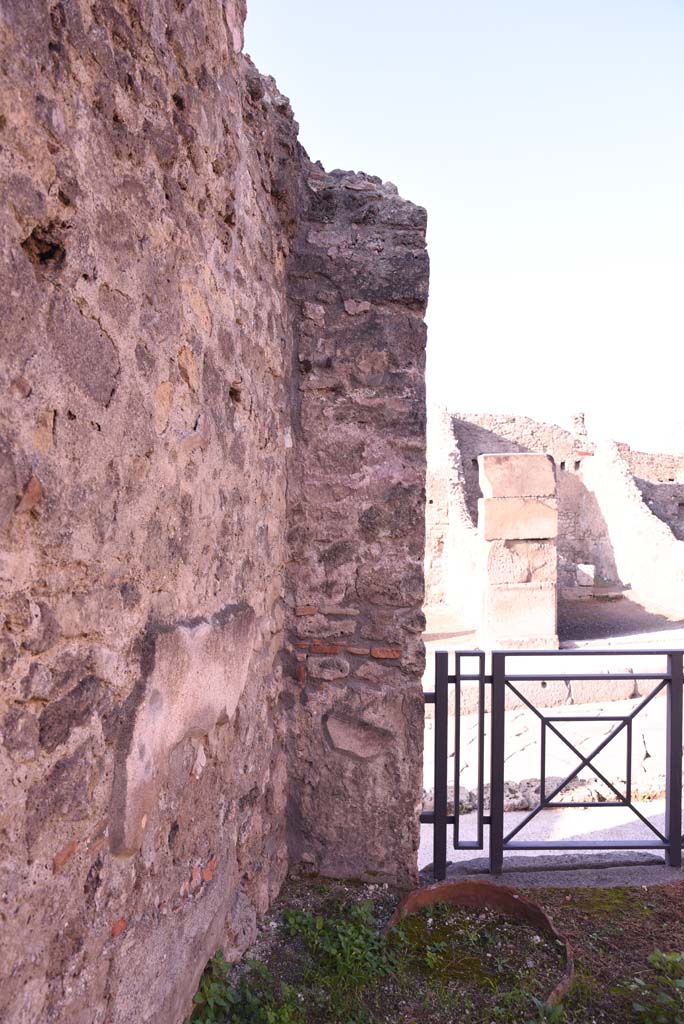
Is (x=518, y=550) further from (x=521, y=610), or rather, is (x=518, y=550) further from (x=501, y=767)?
(x=501, y=767)

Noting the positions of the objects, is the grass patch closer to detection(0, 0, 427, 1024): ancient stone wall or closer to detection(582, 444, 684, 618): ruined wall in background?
detection(0, 0, 427, 1024): ancient stone wall

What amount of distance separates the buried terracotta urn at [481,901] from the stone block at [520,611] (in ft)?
22.0

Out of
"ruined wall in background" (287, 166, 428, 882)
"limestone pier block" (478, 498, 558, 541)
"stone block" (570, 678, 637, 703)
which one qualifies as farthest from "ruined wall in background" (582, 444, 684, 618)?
"ruined wall in background" (287, 166, 428, 882)

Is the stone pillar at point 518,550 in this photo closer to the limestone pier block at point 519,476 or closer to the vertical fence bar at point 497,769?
the limestone pier block at point 519,476

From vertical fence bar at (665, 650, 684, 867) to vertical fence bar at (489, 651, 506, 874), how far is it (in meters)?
0.78

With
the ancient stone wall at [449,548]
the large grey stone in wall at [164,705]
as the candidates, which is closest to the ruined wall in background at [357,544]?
the large grey stone in wall at [164,705]

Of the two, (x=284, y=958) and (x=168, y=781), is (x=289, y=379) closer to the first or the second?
(x=168, y=781)

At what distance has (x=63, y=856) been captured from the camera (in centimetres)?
129

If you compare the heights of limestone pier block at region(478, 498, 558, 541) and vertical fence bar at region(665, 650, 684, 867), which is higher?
limestone pier block at region(478, 498, 558, 541)

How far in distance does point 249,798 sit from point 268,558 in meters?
0.85

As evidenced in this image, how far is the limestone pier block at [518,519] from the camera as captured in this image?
31.3 feet

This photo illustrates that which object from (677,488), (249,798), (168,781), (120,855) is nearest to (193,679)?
(168,781)

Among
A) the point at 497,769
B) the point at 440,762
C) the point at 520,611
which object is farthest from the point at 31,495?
the point at 520,611

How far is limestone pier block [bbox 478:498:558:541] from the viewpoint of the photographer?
31.3 feet
